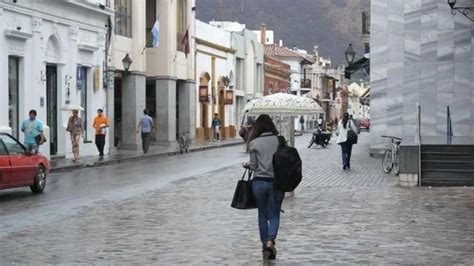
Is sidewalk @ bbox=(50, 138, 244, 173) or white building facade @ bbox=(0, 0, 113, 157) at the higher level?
white building facade @ bbox=(0, 0, 113, 157)

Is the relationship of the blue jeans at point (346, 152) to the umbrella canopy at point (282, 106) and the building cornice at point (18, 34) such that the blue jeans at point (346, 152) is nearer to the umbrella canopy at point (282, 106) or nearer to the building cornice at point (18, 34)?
the umbrella canopy at point (282, 106)

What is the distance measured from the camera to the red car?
1747 centimetres

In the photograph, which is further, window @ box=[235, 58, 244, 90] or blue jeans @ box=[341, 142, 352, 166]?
window @ box=[235, 58, 244, 90]

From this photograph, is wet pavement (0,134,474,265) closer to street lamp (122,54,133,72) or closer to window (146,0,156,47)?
street lamp (122,54,133,72)


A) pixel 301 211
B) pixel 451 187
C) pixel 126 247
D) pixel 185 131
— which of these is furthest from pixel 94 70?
pixel 126 247

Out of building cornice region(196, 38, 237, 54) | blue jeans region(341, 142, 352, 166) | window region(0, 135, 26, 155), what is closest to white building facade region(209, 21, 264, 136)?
building cornice region(196, 38, 237, 54)

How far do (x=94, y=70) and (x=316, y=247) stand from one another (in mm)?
25662

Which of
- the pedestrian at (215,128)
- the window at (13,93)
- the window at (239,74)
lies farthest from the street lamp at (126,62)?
the window at (239,74)

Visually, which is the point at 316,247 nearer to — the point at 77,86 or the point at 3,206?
the point at 3,206

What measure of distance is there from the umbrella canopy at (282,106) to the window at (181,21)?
3079 centimetres

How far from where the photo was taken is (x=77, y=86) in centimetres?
3356

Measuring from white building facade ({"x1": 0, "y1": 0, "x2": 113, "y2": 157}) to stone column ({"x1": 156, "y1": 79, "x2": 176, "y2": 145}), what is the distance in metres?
9.87

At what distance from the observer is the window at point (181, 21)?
48.8 m

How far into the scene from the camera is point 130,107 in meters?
42.1
